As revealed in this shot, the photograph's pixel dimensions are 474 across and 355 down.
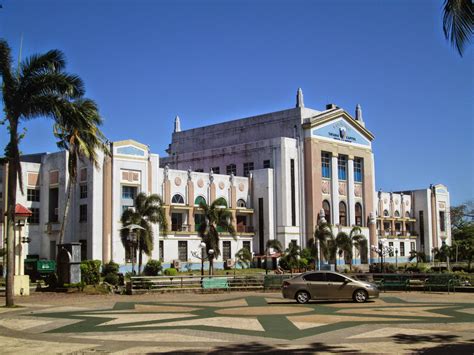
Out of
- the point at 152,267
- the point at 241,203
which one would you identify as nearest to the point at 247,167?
the point at 241,203

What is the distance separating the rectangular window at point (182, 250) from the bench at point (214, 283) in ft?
73.3

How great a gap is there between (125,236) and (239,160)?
2898 centimetres

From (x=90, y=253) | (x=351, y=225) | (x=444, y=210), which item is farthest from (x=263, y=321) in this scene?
(x=444, y=210)

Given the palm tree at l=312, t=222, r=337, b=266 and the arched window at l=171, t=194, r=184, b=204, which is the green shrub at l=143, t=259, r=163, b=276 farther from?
the palm tree at l=312, t=222, r=337, b=266

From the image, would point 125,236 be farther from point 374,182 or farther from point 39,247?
point 374,182

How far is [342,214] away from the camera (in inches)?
2911

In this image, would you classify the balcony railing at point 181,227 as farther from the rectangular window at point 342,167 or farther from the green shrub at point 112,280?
the rectangular window at point 342,167

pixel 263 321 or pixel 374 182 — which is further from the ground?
pixel 374 182

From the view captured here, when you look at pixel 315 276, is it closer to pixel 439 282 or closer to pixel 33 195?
pixel 439 282

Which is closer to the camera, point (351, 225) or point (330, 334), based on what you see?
point (330, 334)

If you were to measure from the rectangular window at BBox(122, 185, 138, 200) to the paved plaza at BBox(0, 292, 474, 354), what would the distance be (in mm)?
25361

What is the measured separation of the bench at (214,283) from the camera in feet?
116

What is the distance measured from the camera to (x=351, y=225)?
74.2 meters

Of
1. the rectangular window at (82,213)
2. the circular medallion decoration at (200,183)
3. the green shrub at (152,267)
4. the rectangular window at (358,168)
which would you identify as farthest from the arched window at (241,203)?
the rectangular window at (82,213)
